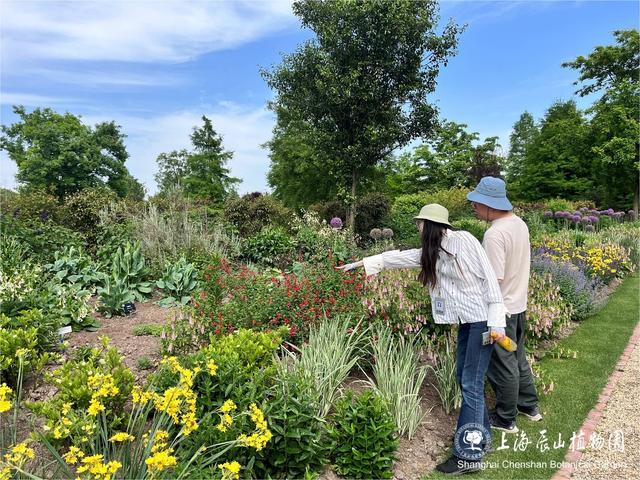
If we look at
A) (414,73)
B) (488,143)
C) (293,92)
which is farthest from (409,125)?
(488,143)

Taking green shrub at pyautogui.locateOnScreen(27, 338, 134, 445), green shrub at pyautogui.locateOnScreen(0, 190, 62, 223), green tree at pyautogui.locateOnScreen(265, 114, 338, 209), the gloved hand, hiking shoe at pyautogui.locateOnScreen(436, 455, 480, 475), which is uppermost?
green tree at pyautogui.locateOnScreen(265, 114, 338, 209)

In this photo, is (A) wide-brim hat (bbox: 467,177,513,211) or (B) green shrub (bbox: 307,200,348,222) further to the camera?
(B) green shrub (bbox: 307,200,348,222)

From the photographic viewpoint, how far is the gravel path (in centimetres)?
281

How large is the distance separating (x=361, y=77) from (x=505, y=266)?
12.1 metres

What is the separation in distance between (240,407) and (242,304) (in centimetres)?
165

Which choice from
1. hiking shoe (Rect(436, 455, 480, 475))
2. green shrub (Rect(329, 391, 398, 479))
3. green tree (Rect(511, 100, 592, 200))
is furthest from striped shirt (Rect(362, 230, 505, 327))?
green tree (Rect(511, 100, 592, 200))

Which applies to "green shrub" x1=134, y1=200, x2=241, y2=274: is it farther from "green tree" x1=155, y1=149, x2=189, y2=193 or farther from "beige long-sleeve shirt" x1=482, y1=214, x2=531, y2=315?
"green tree" x1=155, y1=149, x2=189, y2=193

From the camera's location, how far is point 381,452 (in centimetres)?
256

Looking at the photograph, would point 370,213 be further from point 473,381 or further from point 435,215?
point 473,381

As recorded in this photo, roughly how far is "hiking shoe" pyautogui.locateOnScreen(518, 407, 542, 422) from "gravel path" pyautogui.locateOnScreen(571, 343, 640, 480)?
1.30 feet

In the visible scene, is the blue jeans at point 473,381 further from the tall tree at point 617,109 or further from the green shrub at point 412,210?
the tall tree at point 617,109

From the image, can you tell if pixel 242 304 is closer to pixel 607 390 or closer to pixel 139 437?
pixel 139 437

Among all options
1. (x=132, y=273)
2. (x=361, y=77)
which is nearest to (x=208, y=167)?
(x=361, y=77)

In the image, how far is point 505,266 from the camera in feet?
9.95
